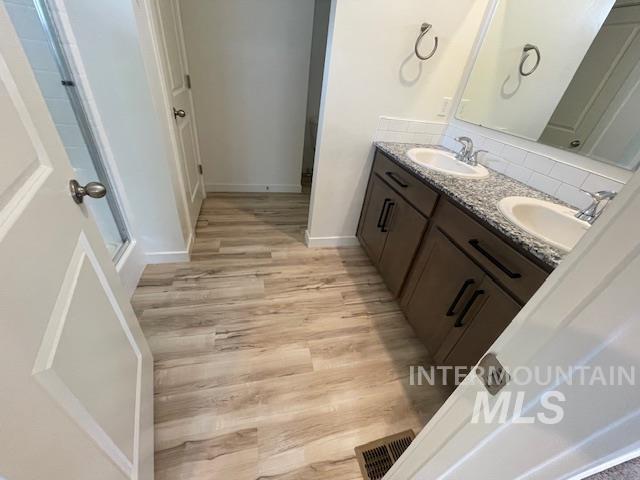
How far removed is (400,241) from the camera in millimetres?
1619

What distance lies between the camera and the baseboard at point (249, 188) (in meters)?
2.89

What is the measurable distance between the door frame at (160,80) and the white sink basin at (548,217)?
181cm

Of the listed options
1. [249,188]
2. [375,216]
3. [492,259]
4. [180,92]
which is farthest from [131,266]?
[492,259]

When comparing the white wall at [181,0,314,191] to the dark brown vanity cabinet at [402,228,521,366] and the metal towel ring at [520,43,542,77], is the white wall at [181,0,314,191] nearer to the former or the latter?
the metal towel ring at [520,43,542,77]

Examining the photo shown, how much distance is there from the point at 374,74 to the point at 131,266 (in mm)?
1952

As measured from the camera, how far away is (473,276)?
109 cm

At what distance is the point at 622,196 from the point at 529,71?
5.48ft

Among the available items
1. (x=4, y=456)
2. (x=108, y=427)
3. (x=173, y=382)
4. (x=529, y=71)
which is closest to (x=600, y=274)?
(x=4, y=456)

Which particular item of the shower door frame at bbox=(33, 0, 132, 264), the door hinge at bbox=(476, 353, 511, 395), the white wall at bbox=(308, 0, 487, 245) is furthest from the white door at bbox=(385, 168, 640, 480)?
the shower door frame at bbox=(33, 0, 132, 264)

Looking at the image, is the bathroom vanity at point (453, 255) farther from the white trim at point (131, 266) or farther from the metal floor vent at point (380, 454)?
the white trim at point (131, 266)

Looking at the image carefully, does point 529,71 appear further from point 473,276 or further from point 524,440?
point 524,440

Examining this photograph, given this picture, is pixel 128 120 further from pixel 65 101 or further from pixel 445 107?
pixel 445 107

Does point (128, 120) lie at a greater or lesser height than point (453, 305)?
greater

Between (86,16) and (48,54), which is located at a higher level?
(86,16)
